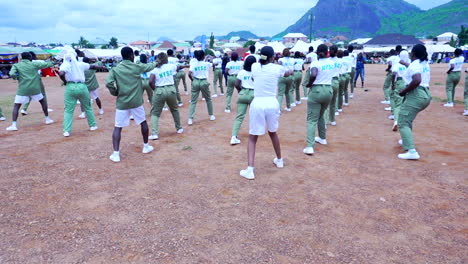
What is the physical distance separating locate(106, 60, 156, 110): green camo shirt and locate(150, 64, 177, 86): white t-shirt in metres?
1.01

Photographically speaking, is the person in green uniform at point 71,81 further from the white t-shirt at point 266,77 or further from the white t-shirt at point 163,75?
the white t-shirt at point 266,77

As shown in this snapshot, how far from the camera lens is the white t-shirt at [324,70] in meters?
5.68

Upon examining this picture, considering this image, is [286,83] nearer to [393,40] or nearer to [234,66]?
[234,66]

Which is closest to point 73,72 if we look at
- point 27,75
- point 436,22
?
point 27,75

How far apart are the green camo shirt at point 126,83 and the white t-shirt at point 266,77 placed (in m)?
2.25

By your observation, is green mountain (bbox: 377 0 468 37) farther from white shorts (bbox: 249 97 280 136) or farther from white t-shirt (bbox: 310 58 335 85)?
white shorts (bbox: 249 97 280 136)

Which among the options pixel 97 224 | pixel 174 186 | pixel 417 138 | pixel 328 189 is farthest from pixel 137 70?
pixel 417 138

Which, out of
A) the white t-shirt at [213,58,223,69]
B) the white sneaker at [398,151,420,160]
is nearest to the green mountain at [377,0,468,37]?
the white t-shirt at [213,58,223,69]

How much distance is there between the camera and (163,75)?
22.2 feet

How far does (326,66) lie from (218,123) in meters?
3.84

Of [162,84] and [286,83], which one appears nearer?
[162,84]

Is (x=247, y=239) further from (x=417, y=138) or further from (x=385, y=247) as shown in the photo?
(x=417, y=138)

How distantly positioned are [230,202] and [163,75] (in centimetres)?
381

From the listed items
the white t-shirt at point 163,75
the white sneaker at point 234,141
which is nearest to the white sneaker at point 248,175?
the white sneaker at point 234,141
